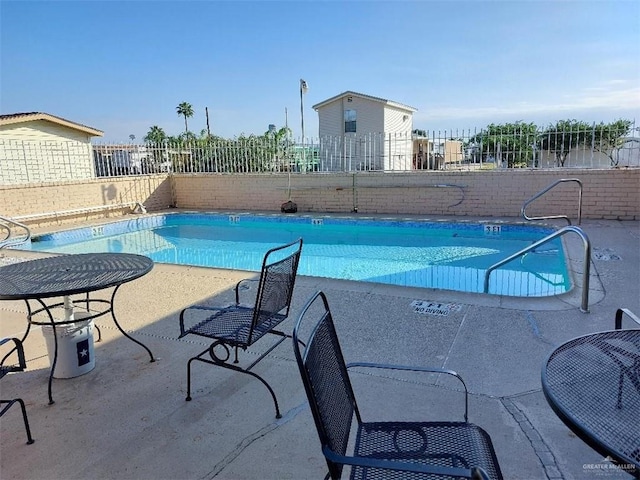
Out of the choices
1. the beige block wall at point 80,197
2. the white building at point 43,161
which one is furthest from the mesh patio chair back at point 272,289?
the white building at point 43,161

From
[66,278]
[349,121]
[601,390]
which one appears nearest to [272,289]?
[66,278]

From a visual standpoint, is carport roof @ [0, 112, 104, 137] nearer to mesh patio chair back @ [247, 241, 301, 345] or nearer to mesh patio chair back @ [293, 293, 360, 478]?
mesh patio chair back @ [247, 241, 301, 345]

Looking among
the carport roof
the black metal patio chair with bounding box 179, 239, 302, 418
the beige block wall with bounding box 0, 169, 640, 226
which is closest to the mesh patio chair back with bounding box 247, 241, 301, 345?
the black metal patio chair with bounding box 179, 239, 302, 418

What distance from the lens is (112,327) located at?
3584 millimetres

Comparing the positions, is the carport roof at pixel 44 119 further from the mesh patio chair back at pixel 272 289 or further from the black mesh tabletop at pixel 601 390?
the black mesh tabletop at pixel 601 390

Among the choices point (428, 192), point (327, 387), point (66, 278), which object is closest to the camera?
point (327, 387)

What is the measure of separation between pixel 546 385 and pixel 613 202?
898 centimetres

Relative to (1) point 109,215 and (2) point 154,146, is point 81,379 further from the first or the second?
(2) point 154,146

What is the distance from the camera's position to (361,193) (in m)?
10.9

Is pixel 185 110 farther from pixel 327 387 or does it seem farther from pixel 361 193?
pixel 327 387

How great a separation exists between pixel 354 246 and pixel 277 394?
6560 millimetres

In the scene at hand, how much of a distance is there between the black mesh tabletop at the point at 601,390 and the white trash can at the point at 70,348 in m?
2.62

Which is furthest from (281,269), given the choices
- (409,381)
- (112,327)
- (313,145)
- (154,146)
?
(154,146)

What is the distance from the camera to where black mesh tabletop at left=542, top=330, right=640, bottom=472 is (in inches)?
46.2
